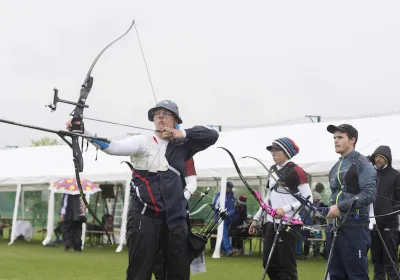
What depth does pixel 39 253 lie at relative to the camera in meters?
15.5

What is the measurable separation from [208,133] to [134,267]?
1.09 m

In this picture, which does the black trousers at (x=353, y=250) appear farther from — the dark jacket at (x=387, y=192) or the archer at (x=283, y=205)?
the dark jacket at (x=387, y=192)

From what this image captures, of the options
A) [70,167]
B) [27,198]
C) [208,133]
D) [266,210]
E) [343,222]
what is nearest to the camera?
[208,133]

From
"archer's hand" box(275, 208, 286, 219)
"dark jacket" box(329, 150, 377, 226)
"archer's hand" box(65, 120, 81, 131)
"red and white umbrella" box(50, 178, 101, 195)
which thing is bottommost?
"archer's hand" box(275, 208, 286, 219)

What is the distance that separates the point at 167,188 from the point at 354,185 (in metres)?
1.81

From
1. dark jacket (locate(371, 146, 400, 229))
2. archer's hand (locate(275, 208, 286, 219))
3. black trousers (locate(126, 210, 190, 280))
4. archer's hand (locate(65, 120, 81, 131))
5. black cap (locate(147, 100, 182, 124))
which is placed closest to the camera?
archer's hand (locate(65, 120, 81, 131))

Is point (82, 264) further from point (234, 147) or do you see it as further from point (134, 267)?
point (134, 267)

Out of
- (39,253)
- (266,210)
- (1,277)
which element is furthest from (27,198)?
(266,210)

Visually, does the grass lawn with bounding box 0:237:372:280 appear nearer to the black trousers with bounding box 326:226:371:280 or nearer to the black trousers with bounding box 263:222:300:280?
the black trousers with bounding box 263:222:300:280

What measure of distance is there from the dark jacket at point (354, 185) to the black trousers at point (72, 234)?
1117cm

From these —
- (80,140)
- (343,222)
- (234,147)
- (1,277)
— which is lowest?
(1,277)

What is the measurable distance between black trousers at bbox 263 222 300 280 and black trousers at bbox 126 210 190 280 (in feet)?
5.31

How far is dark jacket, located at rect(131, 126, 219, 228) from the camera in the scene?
4699 mm

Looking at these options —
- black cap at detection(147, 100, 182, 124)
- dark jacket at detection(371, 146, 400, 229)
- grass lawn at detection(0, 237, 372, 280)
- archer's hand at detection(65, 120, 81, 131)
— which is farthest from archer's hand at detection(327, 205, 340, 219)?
grass lawn at detection(0, 237, 372, 280)
